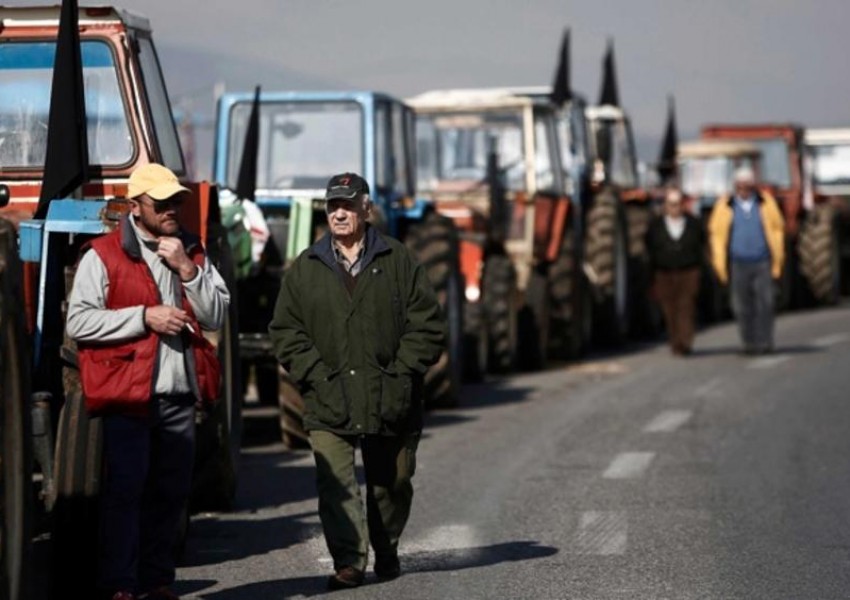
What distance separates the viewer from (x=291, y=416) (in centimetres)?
1496

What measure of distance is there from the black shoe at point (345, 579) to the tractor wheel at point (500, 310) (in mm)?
11229

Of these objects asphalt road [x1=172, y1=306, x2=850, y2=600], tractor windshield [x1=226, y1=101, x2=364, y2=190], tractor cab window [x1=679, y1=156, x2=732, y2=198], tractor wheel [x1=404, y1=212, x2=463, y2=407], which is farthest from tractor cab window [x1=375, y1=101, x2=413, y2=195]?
tractor cab window [x1=679, y1=156, x2=732, y2=198]

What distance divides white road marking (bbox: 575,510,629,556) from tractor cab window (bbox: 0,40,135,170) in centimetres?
267

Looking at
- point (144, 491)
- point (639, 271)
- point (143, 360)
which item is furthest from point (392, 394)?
point (639, 271)

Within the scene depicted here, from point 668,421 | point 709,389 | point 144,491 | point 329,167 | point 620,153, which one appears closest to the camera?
point 144,491

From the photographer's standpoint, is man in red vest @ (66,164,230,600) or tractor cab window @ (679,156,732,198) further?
tractor cab window @ (679,156,732,198)

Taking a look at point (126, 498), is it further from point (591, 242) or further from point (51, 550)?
point (591, 242)

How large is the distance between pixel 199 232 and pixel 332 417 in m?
1.72

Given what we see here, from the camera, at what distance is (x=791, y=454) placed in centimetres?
1464

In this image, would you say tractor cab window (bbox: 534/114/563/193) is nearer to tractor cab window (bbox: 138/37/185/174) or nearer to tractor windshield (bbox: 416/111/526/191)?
tractor windshield (bbox: 416/111/526/191)

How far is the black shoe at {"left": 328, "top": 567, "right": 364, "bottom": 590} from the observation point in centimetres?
951

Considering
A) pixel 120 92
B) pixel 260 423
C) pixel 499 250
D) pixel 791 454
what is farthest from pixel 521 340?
pixel 120 92

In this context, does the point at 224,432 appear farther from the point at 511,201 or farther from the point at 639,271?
the point at 639,271

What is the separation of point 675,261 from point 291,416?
→ 10287mm
